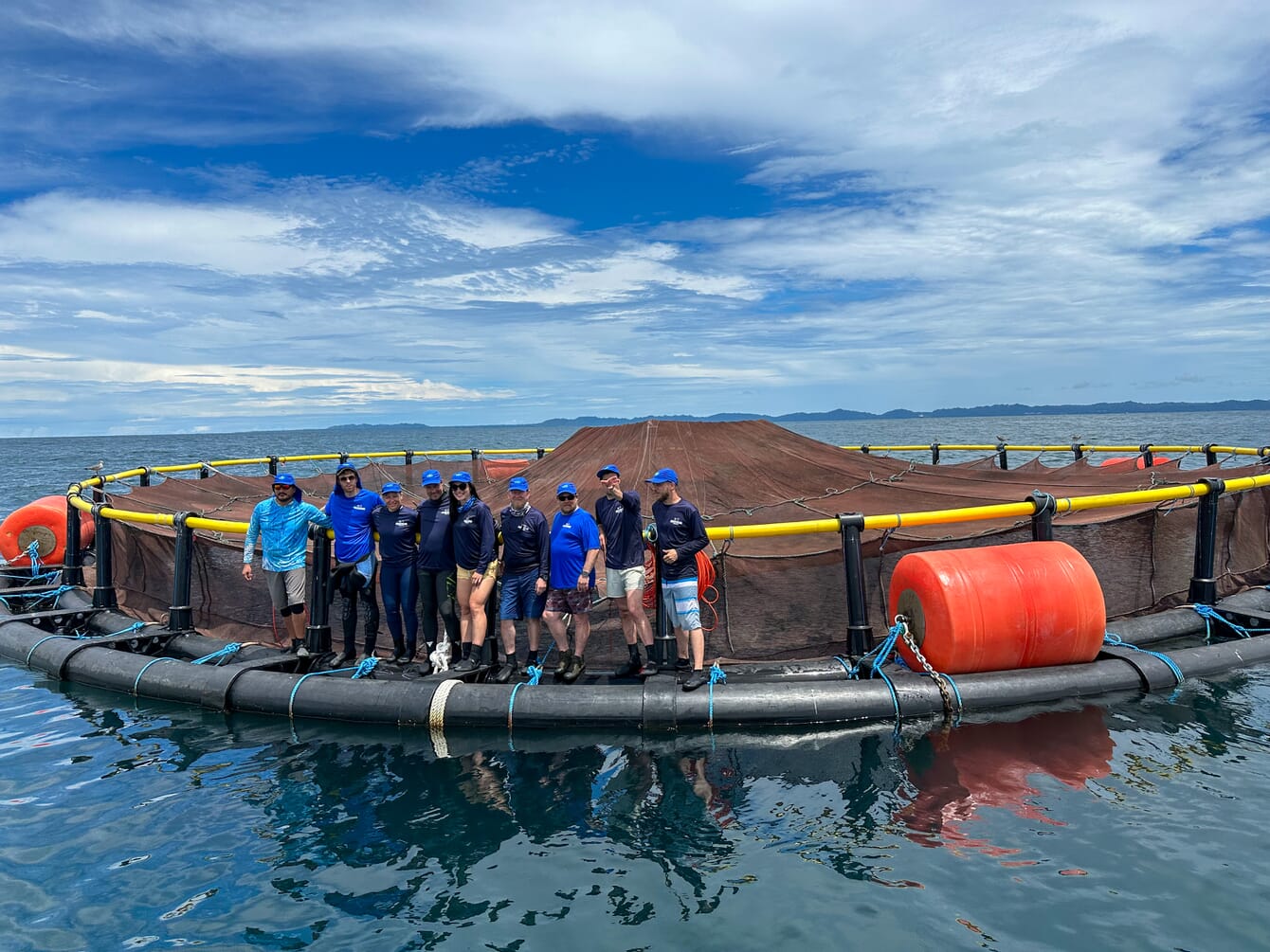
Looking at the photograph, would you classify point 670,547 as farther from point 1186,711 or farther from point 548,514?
point 1186,711

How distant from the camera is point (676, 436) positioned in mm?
11820

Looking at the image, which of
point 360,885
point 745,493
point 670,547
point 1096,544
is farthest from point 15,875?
point 1096,544

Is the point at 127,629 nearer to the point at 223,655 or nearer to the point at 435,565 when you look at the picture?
the point at 223,655

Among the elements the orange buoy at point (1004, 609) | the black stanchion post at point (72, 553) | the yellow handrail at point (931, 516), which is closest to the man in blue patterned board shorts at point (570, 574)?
the yellow handrail at point (931, 516)

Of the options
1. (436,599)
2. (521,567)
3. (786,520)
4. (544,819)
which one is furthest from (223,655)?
(786,520)

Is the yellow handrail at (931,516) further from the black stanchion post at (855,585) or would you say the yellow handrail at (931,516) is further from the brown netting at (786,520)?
the brown netting at (786,520)

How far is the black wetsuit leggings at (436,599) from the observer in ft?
28.1

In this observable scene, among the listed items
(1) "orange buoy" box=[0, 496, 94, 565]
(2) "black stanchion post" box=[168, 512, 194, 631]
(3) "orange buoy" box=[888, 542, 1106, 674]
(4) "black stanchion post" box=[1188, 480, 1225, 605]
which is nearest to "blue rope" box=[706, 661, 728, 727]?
(3) "orange buoy" box=[888, 542, 1106, 674]

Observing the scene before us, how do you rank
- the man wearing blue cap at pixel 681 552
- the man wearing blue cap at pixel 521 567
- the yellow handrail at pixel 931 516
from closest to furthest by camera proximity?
the man wearing blue cap at pixel 681 552 < the yellow handrail at pixel 931 516 < the man wearing blue cap at pixel 521 567

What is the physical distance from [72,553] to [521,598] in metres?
9.91

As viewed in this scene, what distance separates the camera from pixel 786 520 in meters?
10.1

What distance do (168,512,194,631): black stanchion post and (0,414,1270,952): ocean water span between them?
2.19m

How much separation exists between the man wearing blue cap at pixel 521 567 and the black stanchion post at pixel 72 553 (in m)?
9.52

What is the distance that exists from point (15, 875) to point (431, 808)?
283cm
